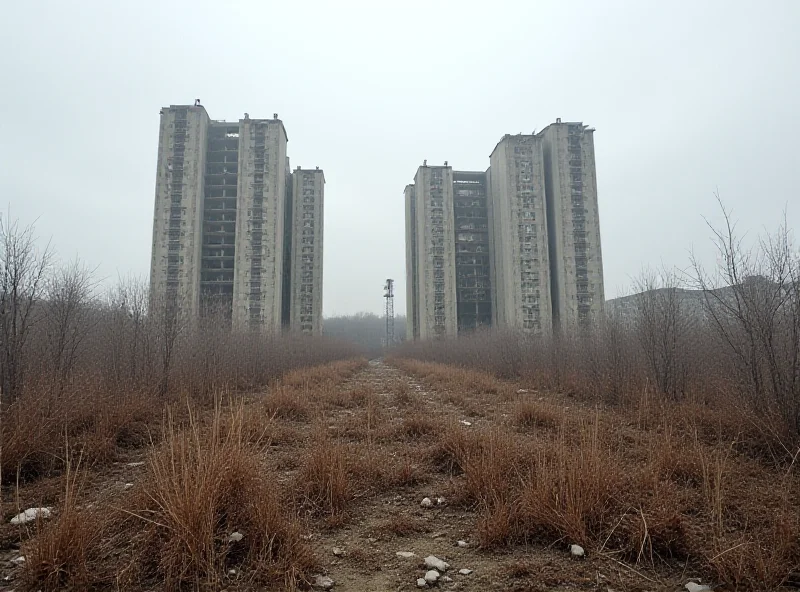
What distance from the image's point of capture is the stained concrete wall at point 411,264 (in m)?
49.6

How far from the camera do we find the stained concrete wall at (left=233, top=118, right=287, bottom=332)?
37.7 m

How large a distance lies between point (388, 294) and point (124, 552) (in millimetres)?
57814

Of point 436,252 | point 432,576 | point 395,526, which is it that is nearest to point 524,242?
point 436,252

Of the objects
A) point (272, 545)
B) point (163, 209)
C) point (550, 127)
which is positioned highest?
point (550, 127)

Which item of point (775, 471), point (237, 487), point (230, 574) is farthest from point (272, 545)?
point (775, 471)

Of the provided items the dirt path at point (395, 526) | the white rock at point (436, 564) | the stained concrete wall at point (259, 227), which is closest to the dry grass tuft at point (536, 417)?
the dirt path at point (395, 526)

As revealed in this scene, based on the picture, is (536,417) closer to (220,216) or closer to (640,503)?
(640,503)

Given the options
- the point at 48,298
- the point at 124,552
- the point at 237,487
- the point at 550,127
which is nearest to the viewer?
the point at 124,552

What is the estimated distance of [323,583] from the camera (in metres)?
2.61

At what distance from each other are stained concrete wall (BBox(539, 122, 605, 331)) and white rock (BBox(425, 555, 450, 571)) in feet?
129

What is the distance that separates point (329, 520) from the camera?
3426 mm

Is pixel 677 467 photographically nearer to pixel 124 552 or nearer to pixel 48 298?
pixel 124 552

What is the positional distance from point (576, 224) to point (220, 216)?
35379 mm

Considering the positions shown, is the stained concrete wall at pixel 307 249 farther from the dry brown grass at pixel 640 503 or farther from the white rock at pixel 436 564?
the white rock at pixel 436 564
